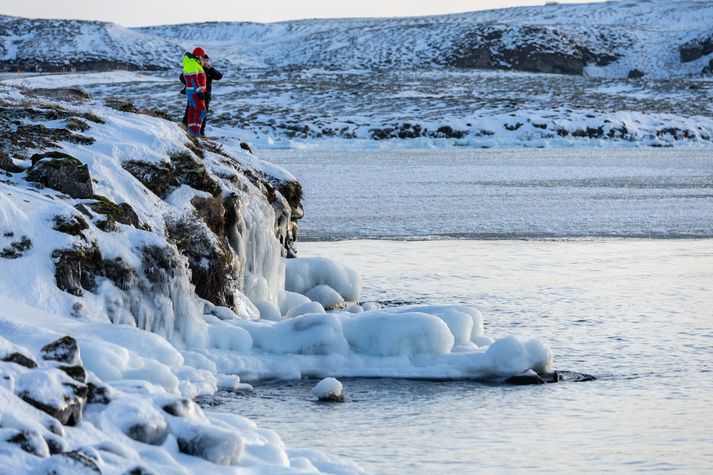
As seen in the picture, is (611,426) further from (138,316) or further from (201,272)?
(201,272)

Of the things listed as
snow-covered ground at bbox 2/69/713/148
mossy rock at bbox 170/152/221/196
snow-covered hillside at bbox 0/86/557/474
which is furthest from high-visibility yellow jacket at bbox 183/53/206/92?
snow-covered ground at bbox 2/69/713/148

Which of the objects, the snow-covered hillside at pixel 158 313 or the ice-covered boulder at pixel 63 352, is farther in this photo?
the ice-covered boulder at pixel 63 352

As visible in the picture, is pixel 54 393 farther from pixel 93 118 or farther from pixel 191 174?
pixel 93 118

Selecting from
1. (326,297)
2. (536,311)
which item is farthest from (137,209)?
(536,311)

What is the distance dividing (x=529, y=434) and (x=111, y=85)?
59.7 metres

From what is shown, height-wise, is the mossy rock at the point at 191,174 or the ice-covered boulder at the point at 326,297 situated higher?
the mossy rock at the point at 191,174

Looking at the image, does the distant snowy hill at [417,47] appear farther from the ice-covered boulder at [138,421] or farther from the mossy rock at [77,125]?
the ice-covered boulder at [138,421]

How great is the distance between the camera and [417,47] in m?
104

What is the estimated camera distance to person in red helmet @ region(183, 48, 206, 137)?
15703 millimetres

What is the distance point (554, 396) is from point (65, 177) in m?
4.60

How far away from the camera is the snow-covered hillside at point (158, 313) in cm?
601

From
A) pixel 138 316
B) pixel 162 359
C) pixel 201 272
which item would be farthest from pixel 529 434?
pixel 201 272

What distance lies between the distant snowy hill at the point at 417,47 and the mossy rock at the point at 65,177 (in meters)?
78.3

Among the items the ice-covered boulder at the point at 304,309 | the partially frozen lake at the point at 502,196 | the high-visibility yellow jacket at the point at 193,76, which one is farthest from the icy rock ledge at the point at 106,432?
the partially frozen lake at the point at 502,196
